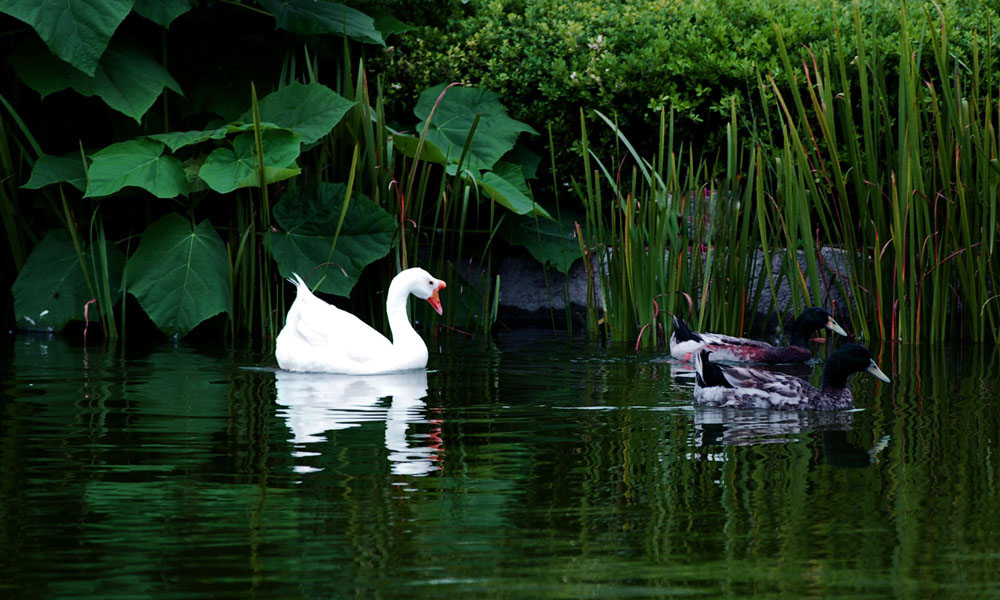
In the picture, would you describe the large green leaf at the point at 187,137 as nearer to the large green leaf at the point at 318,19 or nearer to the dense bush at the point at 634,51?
the large green leaf at the point at 318,19

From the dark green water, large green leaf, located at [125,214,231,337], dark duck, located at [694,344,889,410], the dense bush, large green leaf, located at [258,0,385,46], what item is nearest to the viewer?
the dark green water

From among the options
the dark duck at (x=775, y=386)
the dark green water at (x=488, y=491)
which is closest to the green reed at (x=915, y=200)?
the dark green water at (x=488, y=491)

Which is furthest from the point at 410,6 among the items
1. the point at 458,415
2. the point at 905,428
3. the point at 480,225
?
the point at 905,428

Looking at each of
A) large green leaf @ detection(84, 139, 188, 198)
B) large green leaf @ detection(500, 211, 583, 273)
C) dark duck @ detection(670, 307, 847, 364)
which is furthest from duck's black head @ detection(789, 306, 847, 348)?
large green leaf @ detection(84, 139, 188, 198)

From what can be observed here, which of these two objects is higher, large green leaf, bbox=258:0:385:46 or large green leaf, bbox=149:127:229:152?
large green leaf, bbox=258:0:385:46

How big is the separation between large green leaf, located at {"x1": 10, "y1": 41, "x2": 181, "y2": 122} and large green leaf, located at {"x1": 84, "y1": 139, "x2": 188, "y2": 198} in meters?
0.24

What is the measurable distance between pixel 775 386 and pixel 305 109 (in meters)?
3.57

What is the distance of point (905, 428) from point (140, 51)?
17.1 ft

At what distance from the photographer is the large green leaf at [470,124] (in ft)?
27.2

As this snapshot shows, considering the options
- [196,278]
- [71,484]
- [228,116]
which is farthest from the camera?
[228,116]

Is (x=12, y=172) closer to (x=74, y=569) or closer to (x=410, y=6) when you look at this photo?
(x=410, y=6)

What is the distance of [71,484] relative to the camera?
11.0 ft

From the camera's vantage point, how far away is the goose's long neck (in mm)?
6277

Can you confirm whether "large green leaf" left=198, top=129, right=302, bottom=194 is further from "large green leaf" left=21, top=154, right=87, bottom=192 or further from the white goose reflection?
the white goose reflection
